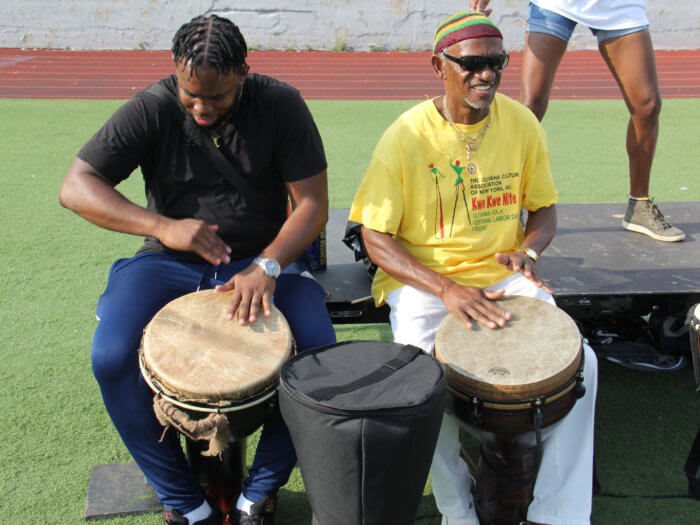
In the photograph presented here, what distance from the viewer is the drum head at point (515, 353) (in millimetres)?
1926

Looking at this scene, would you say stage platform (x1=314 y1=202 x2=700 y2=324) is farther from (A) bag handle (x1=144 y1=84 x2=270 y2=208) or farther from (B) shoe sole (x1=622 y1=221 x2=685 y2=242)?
(A) bag handle (x1=144 y1=84 x2=270 y2=208)

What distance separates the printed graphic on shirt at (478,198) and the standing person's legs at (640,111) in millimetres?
1283

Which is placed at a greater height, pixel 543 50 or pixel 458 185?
pixel 543 50

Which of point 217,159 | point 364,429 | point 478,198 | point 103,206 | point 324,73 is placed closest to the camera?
point 364,429

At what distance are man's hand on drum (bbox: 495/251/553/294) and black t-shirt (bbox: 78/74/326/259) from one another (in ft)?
2.54

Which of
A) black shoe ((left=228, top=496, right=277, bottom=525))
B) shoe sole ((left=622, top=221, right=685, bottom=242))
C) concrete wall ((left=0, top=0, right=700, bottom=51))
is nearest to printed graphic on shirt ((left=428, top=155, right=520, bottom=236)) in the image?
black shoe ((left=228, top=496, right=277, bottom=525))

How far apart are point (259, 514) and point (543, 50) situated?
276cm

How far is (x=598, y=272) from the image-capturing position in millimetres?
3020

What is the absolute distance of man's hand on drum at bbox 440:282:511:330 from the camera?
7.27 feet

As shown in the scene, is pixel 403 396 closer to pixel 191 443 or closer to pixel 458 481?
pixel 458 481

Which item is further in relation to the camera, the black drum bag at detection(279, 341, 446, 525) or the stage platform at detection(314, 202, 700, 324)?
the stage platform at detection(314, 202, 700, 324)

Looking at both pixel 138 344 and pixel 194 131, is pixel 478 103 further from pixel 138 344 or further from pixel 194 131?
pixel 138 344

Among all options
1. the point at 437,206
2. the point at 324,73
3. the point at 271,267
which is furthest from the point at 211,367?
the point at 324,73

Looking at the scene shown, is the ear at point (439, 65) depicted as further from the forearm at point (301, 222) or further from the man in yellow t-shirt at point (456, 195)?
the forearm at point (301, 222)
